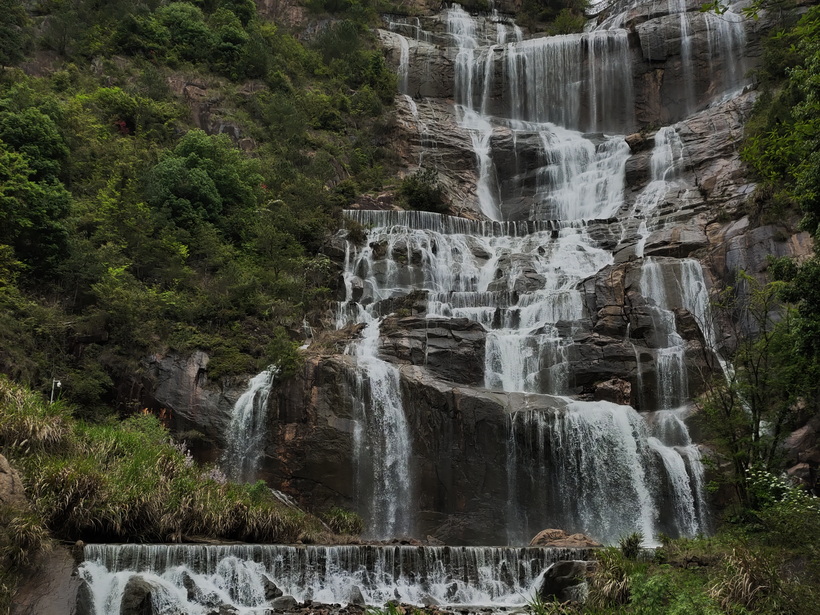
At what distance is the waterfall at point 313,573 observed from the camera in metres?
10.6

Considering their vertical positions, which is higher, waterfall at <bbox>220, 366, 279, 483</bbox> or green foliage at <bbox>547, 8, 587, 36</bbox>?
green foliage at <bbox>547, 8, 587, 36</bbox>

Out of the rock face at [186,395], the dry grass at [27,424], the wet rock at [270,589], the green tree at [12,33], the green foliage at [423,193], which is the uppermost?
the green tree at [12,33]

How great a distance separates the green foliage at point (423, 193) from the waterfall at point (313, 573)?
78.2 feet

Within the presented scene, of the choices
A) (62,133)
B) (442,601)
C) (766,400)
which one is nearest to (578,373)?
(766,400)

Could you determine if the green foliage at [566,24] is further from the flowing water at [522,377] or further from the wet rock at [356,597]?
the wet rock at [356,597]

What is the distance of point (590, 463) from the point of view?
1888cm

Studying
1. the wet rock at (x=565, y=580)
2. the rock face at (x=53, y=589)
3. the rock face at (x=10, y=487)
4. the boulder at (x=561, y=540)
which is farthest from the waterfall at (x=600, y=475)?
the rock face at (x=10, y=487)

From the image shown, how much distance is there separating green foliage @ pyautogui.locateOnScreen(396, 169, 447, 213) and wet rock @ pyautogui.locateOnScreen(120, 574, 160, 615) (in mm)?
26237

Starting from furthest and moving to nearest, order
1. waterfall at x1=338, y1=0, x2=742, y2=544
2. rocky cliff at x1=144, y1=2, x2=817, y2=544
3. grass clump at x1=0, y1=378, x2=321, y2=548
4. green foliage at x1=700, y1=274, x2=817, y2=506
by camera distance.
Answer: rocky cliff at x1=144, y1=2, x2=817, y2=544
waterfall at x1=338, y1=0, x2=742, y2=544
green foliage at x1=700, y1=274, x2=817, y2=506
grass clump at x1=0, y1=378, x2=321, y2=548

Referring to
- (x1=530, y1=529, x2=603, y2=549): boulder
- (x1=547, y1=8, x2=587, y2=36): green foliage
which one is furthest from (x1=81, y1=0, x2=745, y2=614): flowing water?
(x1=547, y1=8, x2=587, y2=36): green foliage

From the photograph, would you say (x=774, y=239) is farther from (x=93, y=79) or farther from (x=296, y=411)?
(x=93, y=79)

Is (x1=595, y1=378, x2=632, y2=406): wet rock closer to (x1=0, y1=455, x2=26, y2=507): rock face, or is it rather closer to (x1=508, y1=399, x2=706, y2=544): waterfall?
(x1=508, y1=399, x2=706, y2=544): waterfall

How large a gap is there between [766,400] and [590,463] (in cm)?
598

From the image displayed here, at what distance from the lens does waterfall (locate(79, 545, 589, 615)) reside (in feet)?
34.9
